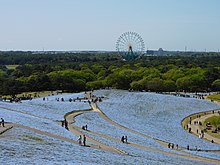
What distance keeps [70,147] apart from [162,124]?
28.6 meters

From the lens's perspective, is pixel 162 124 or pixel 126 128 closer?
pixel 126 128

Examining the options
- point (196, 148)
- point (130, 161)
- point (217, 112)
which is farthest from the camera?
point (217, 112)

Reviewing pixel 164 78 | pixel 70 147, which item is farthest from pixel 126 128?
pixel 164 78

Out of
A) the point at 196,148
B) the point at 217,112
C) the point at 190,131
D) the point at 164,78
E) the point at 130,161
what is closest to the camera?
the point at 130,161

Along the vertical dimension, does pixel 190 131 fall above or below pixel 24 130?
below

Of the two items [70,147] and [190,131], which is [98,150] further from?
[190,131]

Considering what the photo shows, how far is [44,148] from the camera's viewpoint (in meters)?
30.6

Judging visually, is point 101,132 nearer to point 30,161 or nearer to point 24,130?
point 24,130

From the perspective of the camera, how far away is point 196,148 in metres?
44.7

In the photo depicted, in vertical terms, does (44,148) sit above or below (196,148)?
above

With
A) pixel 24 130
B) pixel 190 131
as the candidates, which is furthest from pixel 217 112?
pixel 24 130

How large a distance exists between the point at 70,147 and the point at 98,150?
96.3 inches

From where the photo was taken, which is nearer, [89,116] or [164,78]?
[89,116]

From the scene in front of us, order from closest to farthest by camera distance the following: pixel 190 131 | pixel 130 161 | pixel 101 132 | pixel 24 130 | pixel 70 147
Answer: pixel 130 161 < pixel 70 147 < pixel 24 130 < pixel 101 132 < pixel 190 131
